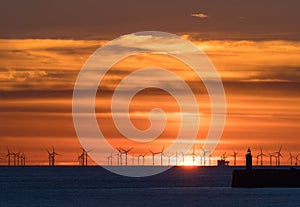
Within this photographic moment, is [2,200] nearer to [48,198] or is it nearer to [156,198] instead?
[48,198]

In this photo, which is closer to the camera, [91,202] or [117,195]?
[91,202]

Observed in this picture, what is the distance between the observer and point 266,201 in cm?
16238

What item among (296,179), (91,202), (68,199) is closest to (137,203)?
(91,202)

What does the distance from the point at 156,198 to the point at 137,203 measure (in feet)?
54.3

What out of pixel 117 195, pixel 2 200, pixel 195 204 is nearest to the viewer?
pixel 195 204

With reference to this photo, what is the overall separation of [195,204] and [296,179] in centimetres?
4429

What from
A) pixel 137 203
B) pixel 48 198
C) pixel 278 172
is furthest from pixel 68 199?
pixel 278 172

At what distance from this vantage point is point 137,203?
161 metres

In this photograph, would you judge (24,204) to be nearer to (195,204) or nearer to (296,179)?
(195,204)

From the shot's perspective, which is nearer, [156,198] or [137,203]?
[137,203]

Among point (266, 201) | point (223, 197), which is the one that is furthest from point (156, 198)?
point (266, 201)

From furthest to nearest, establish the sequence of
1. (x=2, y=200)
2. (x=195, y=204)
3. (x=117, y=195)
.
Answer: (x=117, y=195)
(x=2, y=200)
(x=195, y=204)

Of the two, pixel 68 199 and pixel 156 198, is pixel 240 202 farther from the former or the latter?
pixel 68 199

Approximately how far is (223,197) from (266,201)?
1631 centimetres
